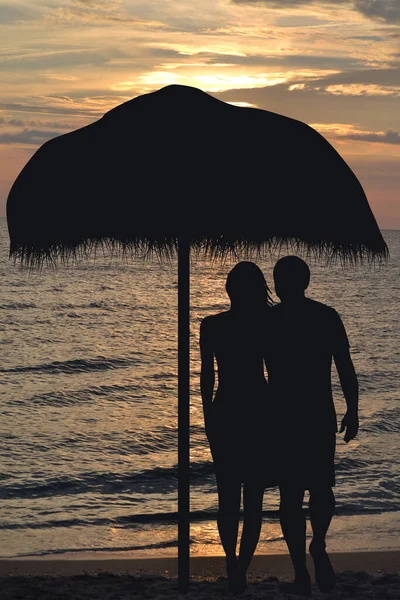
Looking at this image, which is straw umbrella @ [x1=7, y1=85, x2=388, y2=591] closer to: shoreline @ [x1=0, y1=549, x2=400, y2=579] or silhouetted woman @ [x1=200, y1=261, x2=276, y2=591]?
silhouetted woman @ [x1=200, y1=261, x2=276, y2=591]

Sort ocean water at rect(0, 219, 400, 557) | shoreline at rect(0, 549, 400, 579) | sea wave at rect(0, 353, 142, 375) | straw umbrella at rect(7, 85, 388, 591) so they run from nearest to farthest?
straw umbrella at rect(7, 85, 388, 591), shoreline at rect(0, 549, 400, 579), ocean water at rect(0, 219, 400, 557), sea wave at rect(0, 353, 142, 375)

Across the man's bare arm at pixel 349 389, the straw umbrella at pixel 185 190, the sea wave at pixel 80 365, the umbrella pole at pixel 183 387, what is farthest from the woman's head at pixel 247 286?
the sea wave at pixel 80 365

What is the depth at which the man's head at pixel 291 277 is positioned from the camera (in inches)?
212

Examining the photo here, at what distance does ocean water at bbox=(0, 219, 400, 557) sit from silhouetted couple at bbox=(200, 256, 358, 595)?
496mm

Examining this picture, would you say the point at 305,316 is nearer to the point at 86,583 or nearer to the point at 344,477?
the point at 86,583

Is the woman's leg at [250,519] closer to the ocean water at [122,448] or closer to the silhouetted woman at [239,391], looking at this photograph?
the silhouetted woman at [239,391]

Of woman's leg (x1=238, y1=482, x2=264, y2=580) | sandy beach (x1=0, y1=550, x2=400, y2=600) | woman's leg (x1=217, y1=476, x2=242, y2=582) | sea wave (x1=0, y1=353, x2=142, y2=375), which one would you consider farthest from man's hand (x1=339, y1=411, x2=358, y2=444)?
sea wave (x1=0, y1=353, x2=142, y2=375)

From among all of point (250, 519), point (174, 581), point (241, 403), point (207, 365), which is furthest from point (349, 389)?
point (174, 581)

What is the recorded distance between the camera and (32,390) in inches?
928

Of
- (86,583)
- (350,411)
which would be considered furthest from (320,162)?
(86,583)

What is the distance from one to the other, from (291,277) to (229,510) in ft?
5.16

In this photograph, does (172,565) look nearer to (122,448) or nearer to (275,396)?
(275,396)

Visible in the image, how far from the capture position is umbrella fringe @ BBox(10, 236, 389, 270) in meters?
5.50

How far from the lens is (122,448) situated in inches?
621
